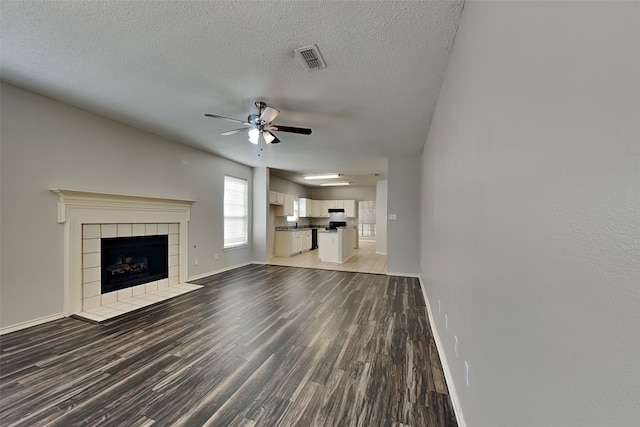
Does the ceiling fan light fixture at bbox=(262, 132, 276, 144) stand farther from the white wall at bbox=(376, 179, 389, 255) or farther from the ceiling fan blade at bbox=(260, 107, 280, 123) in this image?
the white wall at bbox=(376, 179, 389, 255)

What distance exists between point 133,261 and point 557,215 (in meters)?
5.12

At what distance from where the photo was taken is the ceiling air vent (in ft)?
6.79

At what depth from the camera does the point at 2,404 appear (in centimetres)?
175

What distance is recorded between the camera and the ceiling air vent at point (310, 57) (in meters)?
2.07

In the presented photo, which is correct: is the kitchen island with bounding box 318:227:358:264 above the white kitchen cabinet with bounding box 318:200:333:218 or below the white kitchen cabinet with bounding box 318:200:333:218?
below

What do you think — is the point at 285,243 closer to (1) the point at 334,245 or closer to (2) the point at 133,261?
(1) the point at 334,245

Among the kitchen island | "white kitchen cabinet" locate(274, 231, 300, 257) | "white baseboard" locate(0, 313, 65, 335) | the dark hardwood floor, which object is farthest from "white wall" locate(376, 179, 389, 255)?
"white baseboard" locate(0, 313, 65, 335)

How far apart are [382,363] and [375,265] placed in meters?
4.54

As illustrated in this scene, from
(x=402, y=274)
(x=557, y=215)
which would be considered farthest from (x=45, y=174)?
(x=402, y=274)

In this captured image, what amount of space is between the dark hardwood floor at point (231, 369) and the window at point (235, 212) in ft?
8.63

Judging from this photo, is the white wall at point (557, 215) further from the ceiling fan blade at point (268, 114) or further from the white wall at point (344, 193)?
the white wall at point (344, 193)

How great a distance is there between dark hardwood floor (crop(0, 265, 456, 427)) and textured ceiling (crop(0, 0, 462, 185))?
2674 mm

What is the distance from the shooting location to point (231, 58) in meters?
2.22

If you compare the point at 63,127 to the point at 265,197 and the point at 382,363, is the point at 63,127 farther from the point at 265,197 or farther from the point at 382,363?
the point at 382,363
